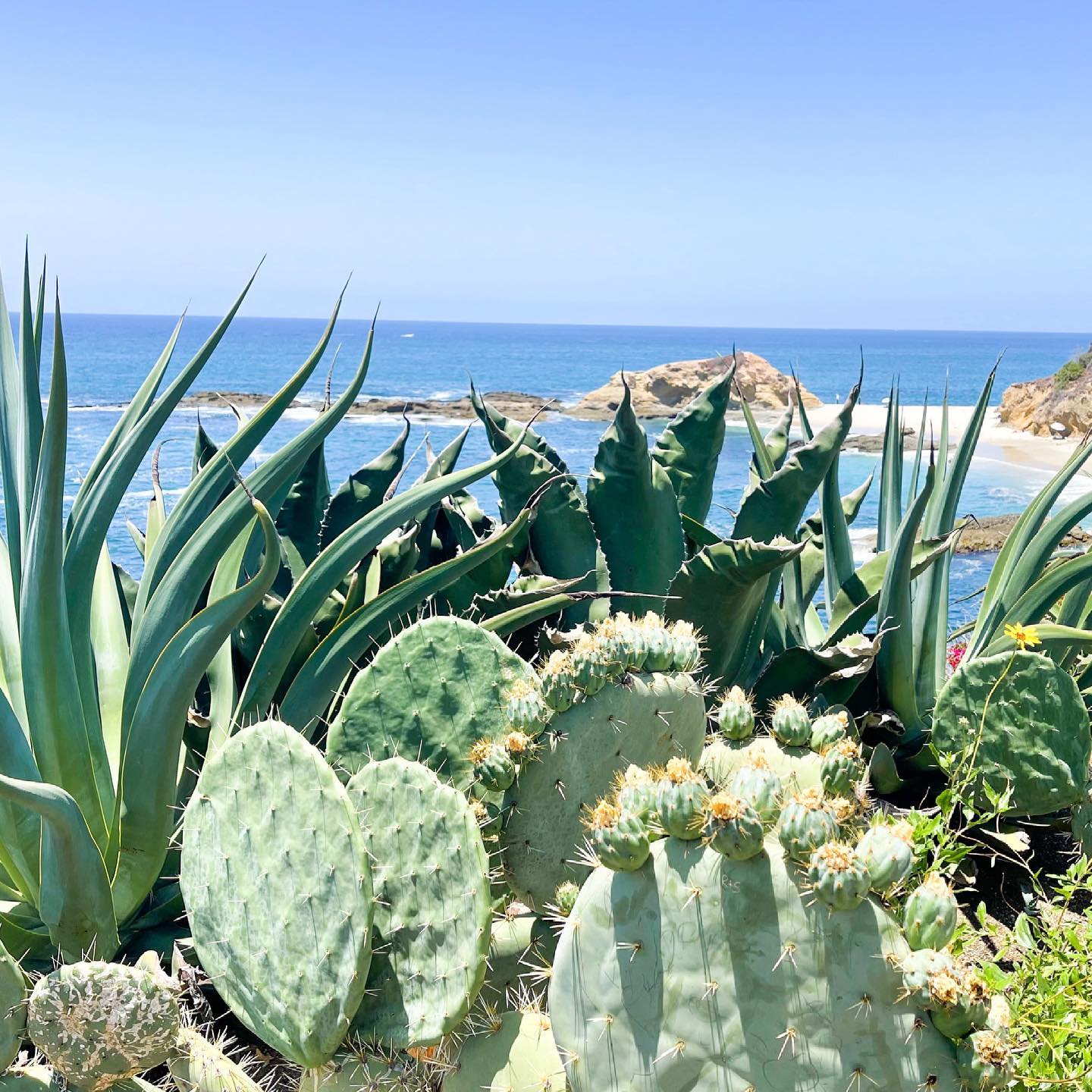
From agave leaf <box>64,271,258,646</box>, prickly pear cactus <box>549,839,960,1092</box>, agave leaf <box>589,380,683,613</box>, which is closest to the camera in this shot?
prickly pear cactus <box>549,839,960,1092</box>

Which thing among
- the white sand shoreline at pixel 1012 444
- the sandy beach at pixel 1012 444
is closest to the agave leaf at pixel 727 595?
the sandy beach at pixel 1012 444

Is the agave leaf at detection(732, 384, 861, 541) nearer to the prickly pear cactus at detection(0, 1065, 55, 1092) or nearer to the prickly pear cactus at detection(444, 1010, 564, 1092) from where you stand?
the prickly pear cactus at detection(444, 1010, 564, 1092)

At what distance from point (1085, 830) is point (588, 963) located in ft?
4.74

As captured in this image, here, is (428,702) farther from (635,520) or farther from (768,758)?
(635,520)

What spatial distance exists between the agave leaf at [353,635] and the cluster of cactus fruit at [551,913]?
0.37 feet

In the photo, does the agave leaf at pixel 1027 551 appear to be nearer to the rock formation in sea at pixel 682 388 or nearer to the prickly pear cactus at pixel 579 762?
the prickly pear cactus at pixel 579 762

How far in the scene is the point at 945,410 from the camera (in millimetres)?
3346

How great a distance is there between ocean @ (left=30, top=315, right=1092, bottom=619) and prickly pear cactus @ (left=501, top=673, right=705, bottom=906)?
0.69 meters

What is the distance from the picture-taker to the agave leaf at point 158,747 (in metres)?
1.82

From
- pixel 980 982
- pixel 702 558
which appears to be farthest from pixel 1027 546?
pixel 980 982

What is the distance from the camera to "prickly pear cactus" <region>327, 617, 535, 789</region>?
6.95 feet

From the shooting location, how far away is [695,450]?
2.96m

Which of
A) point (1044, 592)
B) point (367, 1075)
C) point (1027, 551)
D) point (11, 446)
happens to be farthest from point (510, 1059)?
point (1027, 551)

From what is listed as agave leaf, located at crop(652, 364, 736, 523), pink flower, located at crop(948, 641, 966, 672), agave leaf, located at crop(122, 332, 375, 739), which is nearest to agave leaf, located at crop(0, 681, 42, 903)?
agave leaf, located at crop(122, 332, 375, 739)
